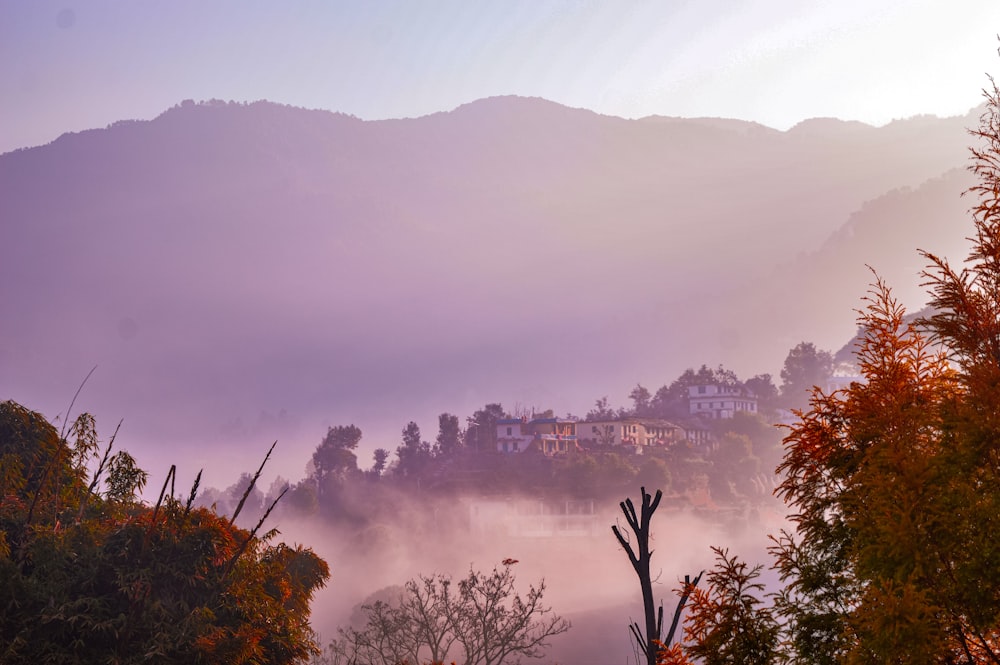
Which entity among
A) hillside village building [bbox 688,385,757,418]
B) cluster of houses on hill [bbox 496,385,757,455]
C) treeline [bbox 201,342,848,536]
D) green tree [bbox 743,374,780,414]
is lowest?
treeline [bbox 201,342,848,536]

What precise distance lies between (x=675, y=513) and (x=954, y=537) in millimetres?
142923

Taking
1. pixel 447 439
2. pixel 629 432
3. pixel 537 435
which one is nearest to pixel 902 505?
pixel 629 432

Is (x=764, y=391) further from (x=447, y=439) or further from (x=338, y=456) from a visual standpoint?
(x=338, y=456)

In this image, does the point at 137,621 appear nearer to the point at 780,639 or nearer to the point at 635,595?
the point at 780,639

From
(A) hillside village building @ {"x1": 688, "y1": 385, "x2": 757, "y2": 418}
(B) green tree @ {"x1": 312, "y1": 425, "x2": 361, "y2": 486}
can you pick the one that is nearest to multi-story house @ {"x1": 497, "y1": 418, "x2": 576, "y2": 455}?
(B) green tree @ {"x1": 312, "y1": 425, "x2": 361, "y2": 486}

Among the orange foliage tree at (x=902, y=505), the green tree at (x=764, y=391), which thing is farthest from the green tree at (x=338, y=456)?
the orange foliage tree at (x=902, y=505)

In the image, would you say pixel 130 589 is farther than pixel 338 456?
No

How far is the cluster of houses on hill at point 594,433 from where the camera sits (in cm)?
15062

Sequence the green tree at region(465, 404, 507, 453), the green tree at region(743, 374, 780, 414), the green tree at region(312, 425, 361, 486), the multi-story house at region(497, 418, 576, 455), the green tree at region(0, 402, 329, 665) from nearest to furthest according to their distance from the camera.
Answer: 1. the green tree at region(0, 402, 329, 665)
2. the multi-story house at region(497, 418, 576, 455)
3. the green tree at region(465, 404, 507, 453)
4. the green tree at region(312, 425, 361, 486)
5. the green tree at region(743, 374, 780, 414)

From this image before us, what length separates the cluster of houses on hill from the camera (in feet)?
494

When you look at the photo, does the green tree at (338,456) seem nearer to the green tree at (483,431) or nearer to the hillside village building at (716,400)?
the green tree at (483,431)

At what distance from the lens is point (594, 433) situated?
155125mm

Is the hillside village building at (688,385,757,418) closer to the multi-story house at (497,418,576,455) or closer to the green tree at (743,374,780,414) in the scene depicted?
the green tree at (743,374,780,414)

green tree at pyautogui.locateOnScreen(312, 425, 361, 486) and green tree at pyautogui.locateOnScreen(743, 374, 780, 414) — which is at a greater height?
green tree at pyautogui.locateOnScreen(743, 374, 780, 414)
